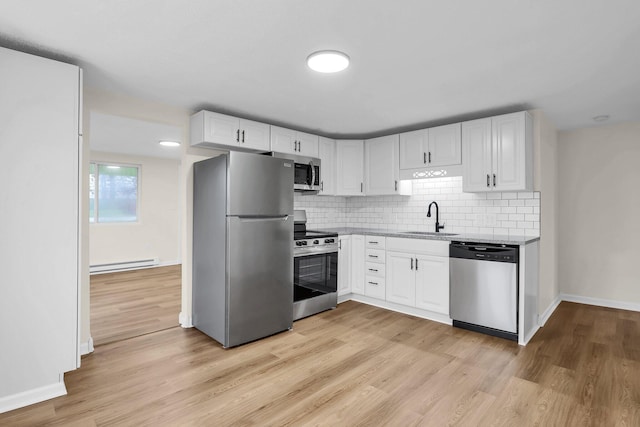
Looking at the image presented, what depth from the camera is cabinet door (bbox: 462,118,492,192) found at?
142 inches

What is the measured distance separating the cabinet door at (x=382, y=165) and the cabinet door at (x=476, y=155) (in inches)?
35.1

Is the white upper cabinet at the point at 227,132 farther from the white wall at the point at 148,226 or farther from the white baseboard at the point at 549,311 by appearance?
the white wall at the point at 148,226

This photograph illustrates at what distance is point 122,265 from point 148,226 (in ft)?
3.08

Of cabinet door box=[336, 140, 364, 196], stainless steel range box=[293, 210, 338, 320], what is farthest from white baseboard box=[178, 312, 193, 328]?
cabinet door box=[336, 140, 364, 196]

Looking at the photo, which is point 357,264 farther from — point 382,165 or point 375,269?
point 382,165

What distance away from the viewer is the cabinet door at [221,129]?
3.39 m

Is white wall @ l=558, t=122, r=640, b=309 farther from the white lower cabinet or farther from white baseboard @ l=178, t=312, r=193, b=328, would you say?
white baseboard @ l=178, t=312, r=193, b=328

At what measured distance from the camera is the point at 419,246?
3.81 m

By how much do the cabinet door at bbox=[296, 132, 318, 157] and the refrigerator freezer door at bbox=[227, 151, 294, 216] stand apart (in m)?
0.86

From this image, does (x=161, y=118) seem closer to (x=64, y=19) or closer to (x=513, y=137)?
(x=64, y=19)

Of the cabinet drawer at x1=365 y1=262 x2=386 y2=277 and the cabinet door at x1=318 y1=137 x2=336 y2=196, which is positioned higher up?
the cabinet door at x1=318 y1=137 x2=336 y2=196

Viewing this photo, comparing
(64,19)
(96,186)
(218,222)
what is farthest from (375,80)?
(96,186)

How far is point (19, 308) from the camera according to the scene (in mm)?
2131

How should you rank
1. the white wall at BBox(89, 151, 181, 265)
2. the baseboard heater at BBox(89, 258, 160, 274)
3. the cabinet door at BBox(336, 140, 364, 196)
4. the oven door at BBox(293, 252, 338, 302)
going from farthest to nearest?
1. the white wall at BBox(89, 151, 181, 265)
2. the baseboard heater at BBox(89, 258, 160, 274)
3. the cabinet door at BBox(336, 140, 364, 196)
4. the oven door at BBox(293, 252, 338, 302)
